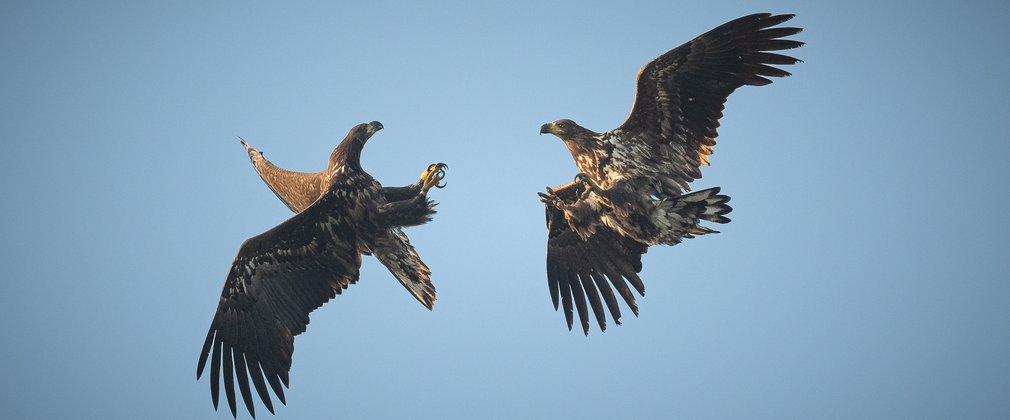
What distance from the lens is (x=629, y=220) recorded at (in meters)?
12.5

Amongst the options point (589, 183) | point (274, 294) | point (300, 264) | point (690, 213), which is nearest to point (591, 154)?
point (589, 183)

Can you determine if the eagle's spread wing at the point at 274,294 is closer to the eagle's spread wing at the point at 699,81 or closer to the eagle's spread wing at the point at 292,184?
the eagle's spread wing at the point at 292,184

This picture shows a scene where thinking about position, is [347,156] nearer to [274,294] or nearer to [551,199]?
[274,294]

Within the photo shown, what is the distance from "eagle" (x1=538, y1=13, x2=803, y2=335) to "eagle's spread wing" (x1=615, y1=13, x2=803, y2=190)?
0.01 m

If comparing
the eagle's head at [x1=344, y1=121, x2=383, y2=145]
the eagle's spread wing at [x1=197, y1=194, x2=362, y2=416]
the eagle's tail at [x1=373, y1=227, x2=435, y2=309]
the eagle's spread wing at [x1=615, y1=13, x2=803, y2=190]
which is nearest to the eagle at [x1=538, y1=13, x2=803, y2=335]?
the eagle's spread wing at [x1=615, y1=13, x2=803, y2=190]

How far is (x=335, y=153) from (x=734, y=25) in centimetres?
535

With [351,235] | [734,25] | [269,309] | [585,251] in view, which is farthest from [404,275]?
[734,25]

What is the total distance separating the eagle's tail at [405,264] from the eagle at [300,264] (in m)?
0.01

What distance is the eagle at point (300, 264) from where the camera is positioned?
1184 cm

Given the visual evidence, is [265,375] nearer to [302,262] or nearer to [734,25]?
[302,262]

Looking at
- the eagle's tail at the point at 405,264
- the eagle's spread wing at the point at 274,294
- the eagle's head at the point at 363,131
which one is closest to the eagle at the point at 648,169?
the eagle's tail at the point at 405,264

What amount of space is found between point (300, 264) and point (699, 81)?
555cm

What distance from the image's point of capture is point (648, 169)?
41.3 ft

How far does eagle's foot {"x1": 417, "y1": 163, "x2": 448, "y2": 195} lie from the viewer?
11805 mm
